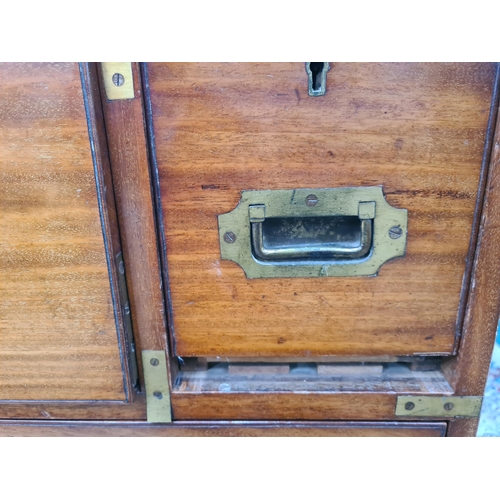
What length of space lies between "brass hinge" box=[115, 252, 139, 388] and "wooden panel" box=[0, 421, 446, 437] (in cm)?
10

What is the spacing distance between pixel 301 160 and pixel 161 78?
221mm

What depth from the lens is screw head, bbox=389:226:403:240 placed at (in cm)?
57

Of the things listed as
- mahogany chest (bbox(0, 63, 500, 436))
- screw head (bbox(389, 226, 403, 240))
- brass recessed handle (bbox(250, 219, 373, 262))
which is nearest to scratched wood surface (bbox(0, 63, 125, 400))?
mahogany chest (bbox(0, 63, 500, 436))

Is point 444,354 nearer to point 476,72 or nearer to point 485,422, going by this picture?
point 485,422

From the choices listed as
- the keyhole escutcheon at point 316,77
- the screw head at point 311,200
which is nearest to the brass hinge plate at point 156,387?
the screw head at point 311,200

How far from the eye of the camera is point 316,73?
20.6 inches

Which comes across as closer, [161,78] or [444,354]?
[161,78]

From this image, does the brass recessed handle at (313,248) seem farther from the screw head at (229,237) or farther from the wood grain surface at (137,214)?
the wood grain surface at (137,214)

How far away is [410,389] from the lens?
24.9 inches

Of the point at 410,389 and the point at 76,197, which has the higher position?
the point at 76,197

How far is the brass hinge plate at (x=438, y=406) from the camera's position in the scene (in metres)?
0.63

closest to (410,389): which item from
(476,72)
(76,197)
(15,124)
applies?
(476,72)

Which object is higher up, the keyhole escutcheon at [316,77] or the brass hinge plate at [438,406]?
the keyhole escutcheon at [316,77]

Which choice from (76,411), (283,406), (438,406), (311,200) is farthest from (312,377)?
(76,411)
